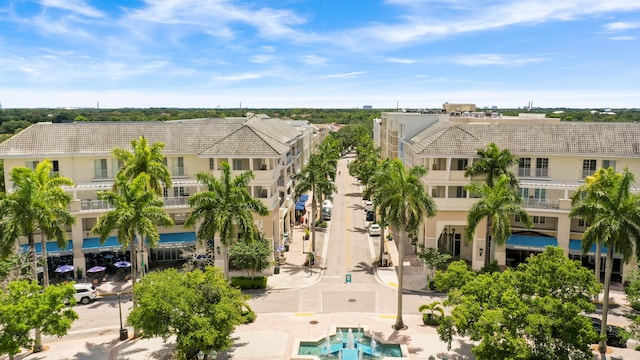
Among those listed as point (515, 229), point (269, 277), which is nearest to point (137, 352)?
point (269, 277)

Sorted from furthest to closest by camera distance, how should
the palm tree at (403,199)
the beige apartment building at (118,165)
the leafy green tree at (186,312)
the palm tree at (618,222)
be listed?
Result: the beige apartment building at (118,165) → the palm tree at (403,199) → the palm tree at (618,222) → the leafy green tree at (186,312)

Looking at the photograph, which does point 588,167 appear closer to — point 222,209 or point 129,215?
point 222,209

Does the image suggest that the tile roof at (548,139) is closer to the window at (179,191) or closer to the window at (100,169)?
the window at (179,191)

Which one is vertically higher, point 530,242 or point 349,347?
point 530,242

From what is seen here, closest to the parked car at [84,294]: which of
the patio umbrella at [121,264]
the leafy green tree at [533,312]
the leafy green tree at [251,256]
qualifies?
the patio umbrella at [121,264]

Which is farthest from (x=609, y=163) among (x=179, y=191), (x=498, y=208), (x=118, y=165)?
(x=118, y=165)

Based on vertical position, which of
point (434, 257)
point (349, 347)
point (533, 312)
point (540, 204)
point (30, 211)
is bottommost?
point (349, 347)

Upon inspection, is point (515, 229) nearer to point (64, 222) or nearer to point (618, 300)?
point (618, 300)
